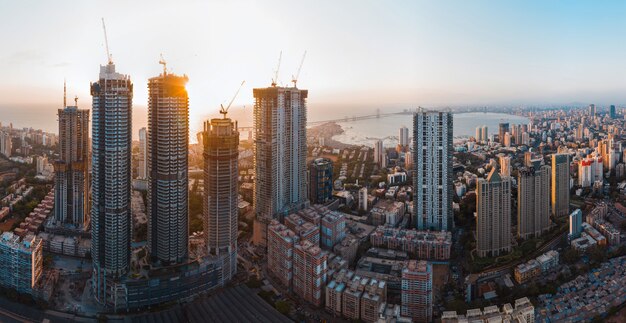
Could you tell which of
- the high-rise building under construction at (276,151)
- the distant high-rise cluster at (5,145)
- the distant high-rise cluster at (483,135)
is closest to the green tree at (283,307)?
the high-rise building under construction at (276,151)

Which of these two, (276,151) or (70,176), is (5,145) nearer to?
(70,176)

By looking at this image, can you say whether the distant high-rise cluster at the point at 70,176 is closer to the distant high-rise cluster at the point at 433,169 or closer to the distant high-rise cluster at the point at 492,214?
the distant high-rise cluster at the point at 433,169

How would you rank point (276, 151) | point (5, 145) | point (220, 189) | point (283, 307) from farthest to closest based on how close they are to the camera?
point (5, 145)
point (276, 151)
point (220, 189)
point (283, 307)

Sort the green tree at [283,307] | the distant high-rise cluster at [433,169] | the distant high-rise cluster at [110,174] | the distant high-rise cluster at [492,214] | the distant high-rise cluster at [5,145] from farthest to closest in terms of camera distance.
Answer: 1. the distant high-rise cluster at [5,145]
2. the distant high-rise cluster at [433,169]
3. the distant high-rise cluster at [492,214]
4. the distant high-rise cluster at [110,174]
5. the green tree at [283,307]

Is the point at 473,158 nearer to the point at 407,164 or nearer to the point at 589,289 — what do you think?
the point at 407,164

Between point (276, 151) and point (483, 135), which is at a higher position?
point (483, 135)

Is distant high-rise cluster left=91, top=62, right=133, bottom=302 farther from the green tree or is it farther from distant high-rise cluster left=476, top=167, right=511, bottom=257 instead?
distant high-rise cluster left=476, top=167, right=511, bottom=257

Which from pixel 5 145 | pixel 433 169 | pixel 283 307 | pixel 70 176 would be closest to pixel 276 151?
pixel 433 169
